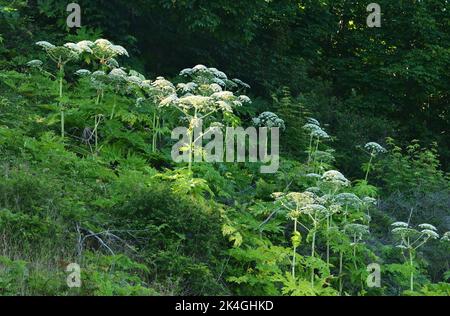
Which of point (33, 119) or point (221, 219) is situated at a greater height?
point (33, 119)

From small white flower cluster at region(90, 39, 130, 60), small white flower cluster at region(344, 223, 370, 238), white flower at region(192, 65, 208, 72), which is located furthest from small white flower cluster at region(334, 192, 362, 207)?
small white flower cluster at region(90, 39, 130, 60)

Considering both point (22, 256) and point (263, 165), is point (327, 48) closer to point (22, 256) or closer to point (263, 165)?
point (263, 165)

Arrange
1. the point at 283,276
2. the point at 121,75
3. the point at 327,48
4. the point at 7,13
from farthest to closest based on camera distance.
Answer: the point at 327,48
the point at 7,13
the point at 121,75
the point at 283,276

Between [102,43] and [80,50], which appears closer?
[80,50]

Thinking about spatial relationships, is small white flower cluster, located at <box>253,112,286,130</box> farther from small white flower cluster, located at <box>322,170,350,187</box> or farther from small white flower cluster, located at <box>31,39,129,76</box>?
small white flower cluster, located at <box>322,170,350,187</box>

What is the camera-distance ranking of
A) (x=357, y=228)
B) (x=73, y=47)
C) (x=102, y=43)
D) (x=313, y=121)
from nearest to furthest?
(x=357, y=228) < (x=73, y=47) < (x=102, y=43) < (x=313, y=121)

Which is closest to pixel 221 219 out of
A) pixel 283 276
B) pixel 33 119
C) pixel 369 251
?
pixel 283 276

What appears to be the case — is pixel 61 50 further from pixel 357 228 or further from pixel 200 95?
pixel 357 228

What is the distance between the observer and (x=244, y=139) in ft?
39.2

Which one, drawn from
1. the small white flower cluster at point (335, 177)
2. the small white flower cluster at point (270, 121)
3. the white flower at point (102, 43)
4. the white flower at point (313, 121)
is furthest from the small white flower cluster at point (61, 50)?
the small white flower cluster at point (335, 177)

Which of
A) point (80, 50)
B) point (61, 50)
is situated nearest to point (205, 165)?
point (80, 50)

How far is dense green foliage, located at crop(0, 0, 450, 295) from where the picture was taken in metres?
8.67

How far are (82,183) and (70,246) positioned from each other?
5.27ft

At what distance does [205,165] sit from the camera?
1048cm
